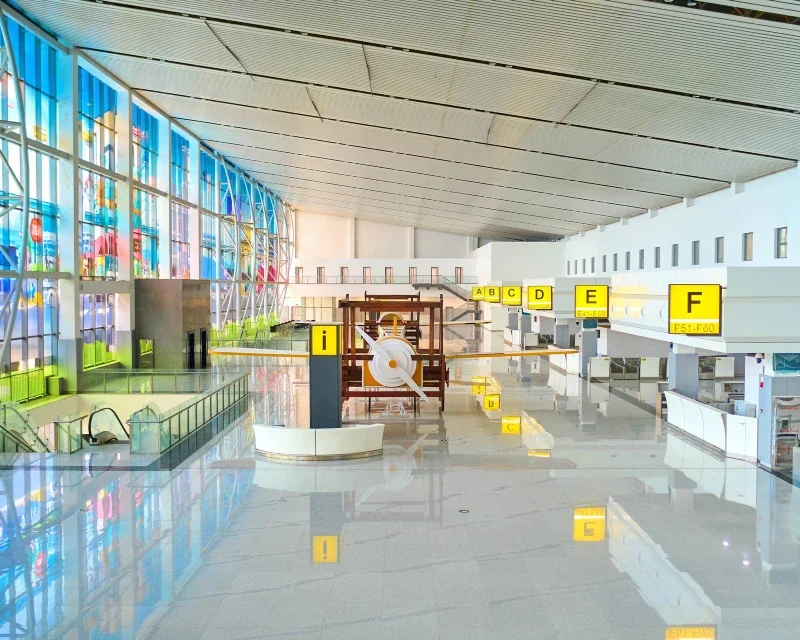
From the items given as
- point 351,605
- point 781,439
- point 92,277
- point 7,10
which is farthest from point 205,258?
point 351,605

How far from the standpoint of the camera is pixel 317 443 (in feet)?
44.9

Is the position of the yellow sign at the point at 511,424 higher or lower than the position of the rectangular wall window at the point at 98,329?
lower

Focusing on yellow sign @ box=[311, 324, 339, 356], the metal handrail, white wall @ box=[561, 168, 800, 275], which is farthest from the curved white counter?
white wall @ box=[561, 168, 800, 275]

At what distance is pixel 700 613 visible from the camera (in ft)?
23.1

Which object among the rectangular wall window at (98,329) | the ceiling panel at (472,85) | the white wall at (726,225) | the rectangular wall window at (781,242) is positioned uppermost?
the ceiling panel at (472,85)

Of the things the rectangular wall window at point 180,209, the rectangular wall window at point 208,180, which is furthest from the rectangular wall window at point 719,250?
the rectangular wall window at point 208,180

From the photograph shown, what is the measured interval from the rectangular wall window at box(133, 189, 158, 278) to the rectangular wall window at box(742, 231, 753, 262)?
19937mm

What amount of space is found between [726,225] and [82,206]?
65.9 feet

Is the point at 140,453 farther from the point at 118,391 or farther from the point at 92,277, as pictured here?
the point at 92,277

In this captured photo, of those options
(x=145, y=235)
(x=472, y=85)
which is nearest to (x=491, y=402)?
(x=472, y=85)

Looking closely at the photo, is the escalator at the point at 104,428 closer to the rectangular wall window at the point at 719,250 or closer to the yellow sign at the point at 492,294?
the rectangular wall window at the point at 719,250

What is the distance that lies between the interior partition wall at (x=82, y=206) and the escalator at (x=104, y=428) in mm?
2761

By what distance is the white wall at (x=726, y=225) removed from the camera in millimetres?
20367

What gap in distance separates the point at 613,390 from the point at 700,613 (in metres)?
16.7
